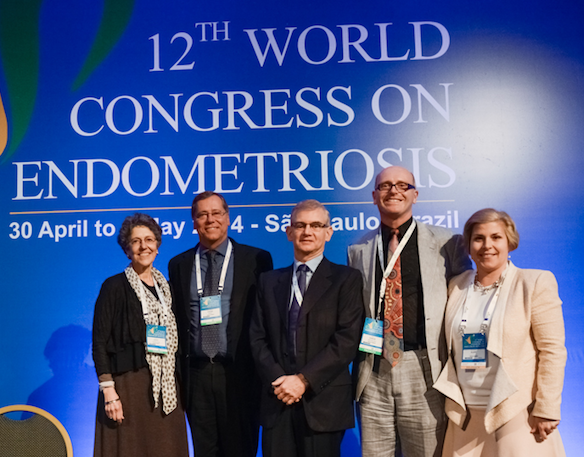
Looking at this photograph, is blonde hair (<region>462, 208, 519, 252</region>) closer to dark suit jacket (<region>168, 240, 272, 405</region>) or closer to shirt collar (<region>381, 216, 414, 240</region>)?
shirt collar (<region>381, 216, 414, 240</region>)

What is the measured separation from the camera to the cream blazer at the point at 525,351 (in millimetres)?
2420

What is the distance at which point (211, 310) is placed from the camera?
3.00m

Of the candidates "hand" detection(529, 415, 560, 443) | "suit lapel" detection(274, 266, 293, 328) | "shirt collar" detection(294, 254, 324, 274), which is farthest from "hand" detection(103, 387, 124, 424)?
"hand" detection(529, 415, 560, 443)

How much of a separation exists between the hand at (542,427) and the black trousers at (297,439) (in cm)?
86

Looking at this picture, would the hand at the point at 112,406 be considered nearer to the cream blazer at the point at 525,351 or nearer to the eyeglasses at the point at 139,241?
the eyeglasses at the point at 139,241

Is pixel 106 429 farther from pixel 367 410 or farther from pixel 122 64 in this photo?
pixel 122 64

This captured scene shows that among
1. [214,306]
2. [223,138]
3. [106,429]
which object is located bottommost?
[106,429]

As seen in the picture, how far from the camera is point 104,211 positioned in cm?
430

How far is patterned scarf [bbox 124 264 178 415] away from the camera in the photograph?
285cm

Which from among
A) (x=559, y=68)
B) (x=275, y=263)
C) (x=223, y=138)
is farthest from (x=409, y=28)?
(x=275, y=263)

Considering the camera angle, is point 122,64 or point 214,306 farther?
point 122,64

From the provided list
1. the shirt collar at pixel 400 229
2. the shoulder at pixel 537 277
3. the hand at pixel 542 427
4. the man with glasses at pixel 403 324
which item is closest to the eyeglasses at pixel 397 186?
the man with glasses at pixel 403 324

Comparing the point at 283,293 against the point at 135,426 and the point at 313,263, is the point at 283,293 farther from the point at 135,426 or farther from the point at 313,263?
the point at 135,426

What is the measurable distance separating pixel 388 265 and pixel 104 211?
2.42 meters
